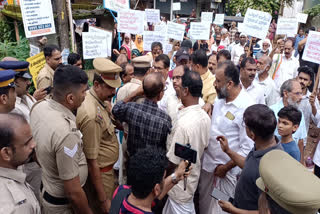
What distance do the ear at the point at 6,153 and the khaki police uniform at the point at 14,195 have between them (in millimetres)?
67

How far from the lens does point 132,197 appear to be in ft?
5.44

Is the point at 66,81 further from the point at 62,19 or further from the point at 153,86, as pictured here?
the point at 62,19

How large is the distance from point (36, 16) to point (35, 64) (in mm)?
915

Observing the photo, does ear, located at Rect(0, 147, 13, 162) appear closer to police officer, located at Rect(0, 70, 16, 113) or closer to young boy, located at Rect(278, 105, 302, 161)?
police officer, located at Rect(0, 70, 16, 113)

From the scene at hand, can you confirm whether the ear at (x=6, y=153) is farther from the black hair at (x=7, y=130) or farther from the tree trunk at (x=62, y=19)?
the tree trunk at (x=62, y=19)

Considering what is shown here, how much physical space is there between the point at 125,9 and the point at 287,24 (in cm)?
427

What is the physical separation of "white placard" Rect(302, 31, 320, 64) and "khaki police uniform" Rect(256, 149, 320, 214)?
404cm

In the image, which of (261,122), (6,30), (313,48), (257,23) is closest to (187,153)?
(261,122)

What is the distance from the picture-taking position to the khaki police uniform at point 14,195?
57.7 inches

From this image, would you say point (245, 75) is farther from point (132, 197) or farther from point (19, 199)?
point (19, 199)

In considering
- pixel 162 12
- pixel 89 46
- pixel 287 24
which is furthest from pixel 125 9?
pixel 162 12

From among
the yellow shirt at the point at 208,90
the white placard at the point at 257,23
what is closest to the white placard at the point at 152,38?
the white placard at the point at 257,23

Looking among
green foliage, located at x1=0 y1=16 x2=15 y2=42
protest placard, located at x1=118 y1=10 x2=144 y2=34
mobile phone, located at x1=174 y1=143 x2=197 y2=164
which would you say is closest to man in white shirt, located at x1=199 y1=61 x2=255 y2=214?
mobile phone, located at x1=174 y1=143 x2=197 y2=164

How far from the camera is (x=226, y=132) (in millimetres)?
2988
